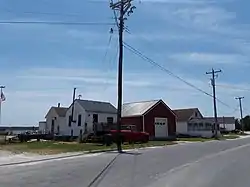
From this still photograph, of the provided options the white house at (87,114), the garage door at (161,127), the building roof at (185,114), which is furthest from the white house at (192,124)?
the white house at (87,114)

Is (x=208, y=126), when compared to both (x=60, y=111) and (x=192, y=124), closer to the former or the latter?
(x=192, y=124)

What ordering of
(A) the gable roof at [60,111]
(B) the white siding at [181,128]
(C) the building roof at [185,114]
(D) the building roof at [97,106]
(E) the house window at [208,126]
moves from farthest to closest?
1. (E) the house window at [208,126]
2. (C) the building roof at [185,114]
3. (B) the white siding at [181,128]
4. (A) the gable roof at [60,111]
5. (D) the building roof at [97,106]

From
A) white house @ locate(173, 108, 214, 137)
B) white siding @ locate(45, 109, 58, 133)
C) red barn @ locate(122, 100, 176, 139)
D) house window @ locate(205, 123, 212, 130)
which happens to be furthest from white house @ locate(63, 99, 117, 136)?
house window @ locate(205, 123, 212, 130)

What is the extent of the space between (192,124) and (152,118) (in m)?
22.2

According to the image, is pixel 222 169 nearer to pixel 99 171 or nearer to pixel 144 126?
pixel 99 171

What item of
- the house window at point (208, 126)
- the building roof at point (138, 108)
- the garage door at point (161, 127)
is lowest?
the garage door at point (161, 127)

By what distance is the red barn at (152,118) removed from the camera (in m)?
52.8

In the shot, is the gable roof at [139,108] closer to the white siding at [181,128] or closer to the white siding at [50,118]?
the white siding at [50,118]

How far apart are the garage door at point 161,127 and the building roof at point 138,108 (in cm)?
219

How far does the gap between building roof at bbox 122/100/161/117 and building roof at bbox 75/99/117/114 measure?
6.92 ft

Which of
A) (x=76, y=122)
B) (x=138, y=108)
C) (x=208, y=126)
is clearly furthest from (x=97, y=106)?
(x=208, y=126)

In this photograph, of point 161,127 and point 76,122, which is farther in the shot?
point 161,127

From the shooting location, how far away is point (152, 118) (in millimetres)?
53844

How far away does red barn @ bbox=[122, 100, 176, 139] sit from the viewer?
5284 cm
